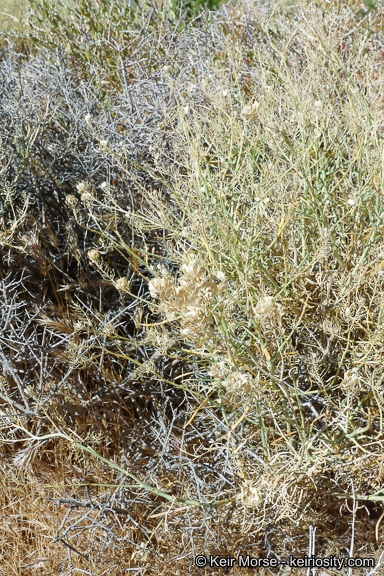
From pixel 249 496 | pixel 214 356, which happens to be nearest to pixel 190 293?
pixel 214 356

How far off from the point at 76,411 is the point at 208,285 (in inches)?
42.6

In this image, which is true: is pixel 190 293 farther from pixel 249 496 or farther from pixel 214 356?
pixel 249 496

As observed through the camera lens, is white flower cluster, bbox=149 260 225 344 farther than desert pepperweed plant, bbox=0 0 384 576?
No

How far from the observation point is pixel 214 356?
1.34m

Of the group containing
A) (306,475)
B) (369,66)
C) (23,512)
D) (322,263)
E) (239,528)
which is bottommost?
(23,512)

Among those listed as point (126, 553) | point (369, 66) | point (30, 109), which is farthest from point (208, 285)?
point (30, 109)

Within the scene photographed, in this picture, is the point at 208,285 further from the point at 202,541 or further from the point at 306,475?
the point at 202,541

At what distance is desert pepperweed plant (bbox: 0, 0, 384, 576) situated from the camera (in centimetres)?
150

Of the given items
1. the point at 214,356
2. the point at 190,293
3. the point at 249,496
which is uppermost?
the point at 190,293

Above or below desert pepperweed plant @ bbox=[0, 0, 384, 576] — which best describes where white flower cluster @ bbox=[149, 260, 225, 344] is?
above

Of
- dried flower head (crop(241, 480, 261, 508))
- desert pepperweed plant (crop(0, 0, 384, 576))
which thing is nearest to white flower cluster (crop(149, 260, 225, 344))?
desert pepperweed plant (crop(0, 0, 384, 576))

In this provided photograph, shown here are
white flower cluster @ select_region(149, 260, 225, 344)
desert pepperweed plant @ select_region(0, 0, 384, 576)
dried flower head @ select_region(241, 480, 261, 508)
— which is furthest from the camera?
desert pepperweed plant @ select_region(0, 0, 384, 576)

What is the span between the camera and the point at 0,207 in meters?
2.14

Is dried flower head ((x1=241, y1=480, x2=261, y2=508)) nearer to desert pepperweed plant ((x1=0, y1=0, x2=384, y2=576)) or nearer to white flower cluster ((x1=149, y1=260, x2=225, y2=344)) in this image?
desert pepperweed plant ((x1=0, y1=0, x2=384, y2=576))
